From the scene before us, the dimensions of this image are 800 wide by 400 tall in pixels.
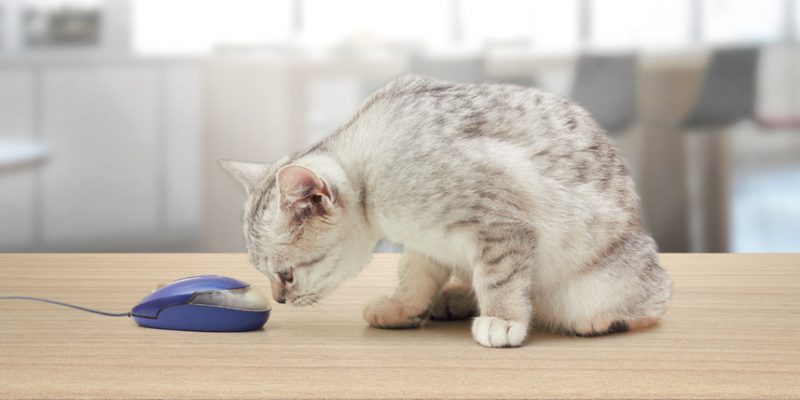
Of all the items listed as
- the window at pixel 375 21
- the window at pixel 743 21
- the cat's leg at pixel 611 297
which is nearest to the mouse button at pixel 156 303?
the cat's leg at pixel 611 297

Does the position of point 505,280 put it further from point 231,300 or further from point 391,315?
point 231,300

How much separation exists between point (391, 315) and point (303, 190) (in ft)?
0.51

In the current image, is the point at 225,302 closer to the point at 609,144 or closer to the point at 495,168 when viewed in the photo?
the point at 495,168

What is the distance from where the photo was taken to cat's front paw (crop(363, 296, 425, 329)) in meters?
0.83

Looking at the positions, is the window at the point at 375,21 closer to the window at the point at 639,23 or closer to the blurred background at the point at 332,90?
the blurred background at the point at 332,90

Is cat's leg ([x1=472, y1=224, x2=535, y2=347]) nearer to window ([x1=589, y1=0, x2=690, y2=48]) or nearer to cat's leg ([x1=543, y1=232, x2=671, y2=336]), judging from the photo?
cat's leg ([x1=543, y1=232, x2=671, y2=336])

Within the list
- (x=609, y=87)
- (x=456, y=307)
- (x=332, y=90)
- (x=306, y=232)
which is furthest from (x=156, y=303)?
(x=609, y=87)

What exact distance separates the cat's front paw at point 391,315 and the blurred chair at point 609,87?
1864mm

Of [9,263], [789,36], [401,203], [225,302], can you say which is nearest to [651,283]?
[401,203]

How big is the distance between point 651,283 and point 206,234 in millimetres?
2033

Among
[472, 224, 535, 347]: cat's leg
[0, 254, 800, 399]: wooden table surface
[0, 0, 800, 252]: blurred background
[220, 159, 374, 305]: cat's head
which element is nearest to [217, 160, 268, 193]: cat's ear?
[220, 159, 374, 305]: cat's head

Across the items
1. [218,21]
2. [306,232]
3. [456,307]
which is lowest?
[456,307]

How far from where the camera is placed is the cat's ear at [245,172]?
2.96ft

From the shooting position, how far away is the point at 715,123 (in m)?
2.65
